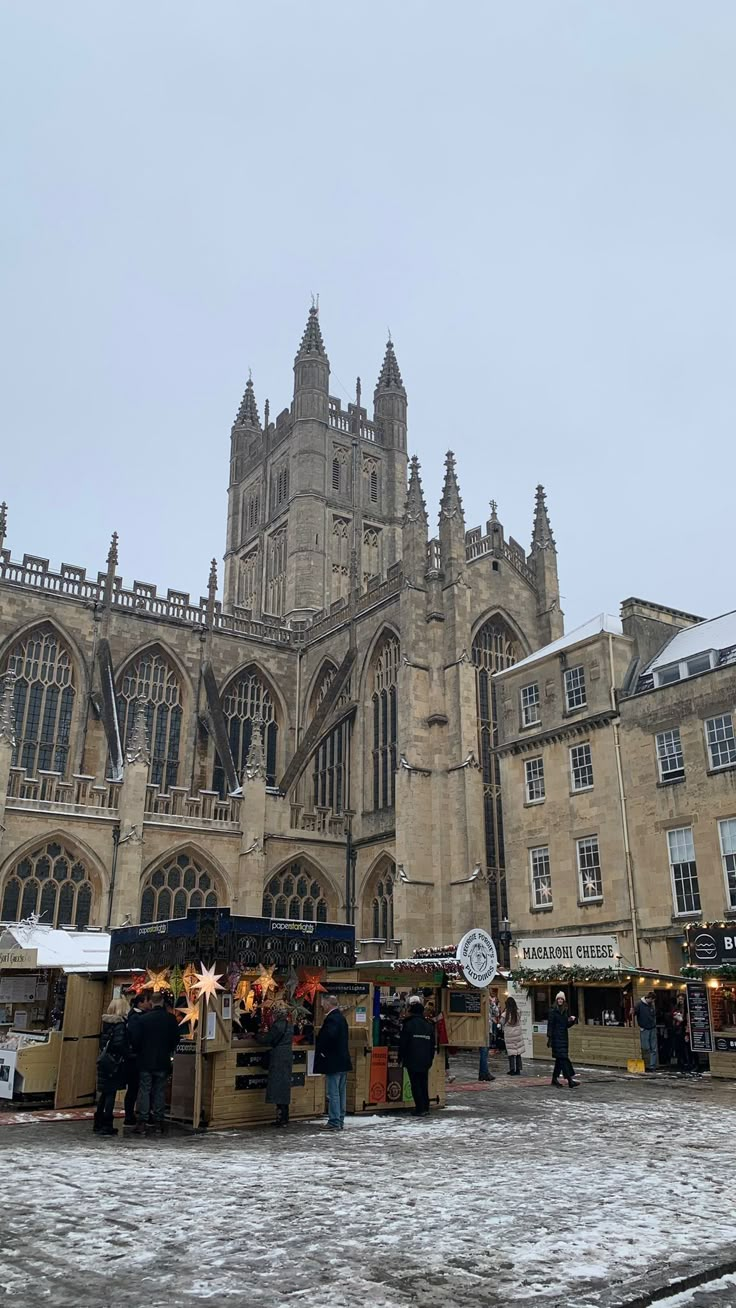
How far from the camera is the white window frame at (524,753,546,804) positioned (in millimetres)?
27250

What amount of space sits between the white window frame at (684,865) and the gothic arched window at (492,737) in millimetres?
9991

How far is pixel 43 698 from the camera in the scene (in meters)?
36.7

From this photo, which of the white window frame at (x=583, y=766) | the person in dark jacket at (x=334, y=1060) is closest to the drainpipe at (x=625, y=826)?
the white window frame at (x=583, y=766)

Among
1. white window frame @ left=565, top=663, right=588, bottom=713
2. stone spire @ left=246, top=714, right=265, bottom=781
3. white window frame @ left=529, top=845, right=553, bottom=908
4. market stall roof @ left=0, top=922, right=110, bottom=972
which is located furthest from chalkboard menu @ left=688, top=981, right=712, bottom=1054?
stone spire @ left=246, top=714, right=265, bottom=781

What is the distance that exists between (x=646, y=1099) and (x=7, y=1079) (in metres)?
8.99

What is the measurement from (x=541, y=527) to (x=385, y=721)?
1008 centimetres

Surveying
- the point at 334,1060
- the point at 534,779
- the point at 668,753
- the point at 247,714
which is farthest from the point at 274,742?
the point at 334,1060

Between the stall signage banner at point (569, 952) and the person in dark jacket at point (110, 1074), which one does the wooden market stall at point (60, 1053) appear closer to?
the person in dark jacket at point (110, 1074)

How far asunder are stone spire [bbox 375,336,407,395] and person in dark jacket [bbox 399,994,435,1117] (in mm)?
51369

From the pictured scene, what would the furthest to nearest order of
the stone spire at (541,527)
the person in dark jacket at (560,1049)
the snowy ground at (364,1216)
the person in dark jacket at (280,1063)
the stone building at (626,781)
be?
the stone spire at (541,527)
the stone building at (626,781)
the person in dark jacket at (560,1049)
the person in dark jacket at (280,1063)
the snowy ground at (364,1216)

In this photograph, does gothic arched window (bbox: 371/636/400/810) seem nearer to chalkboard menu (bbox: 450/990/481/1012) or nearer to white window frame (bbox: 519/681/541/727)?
white window frame (bbox: 519/681/541/727)

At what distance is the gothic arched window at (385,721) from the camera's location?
36781 millimetres

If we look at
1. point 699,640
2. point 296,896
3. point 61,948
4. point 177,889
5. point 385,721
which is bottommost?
point 61,948

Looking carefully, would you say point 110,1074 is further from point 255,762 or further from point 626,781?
point 255,762
